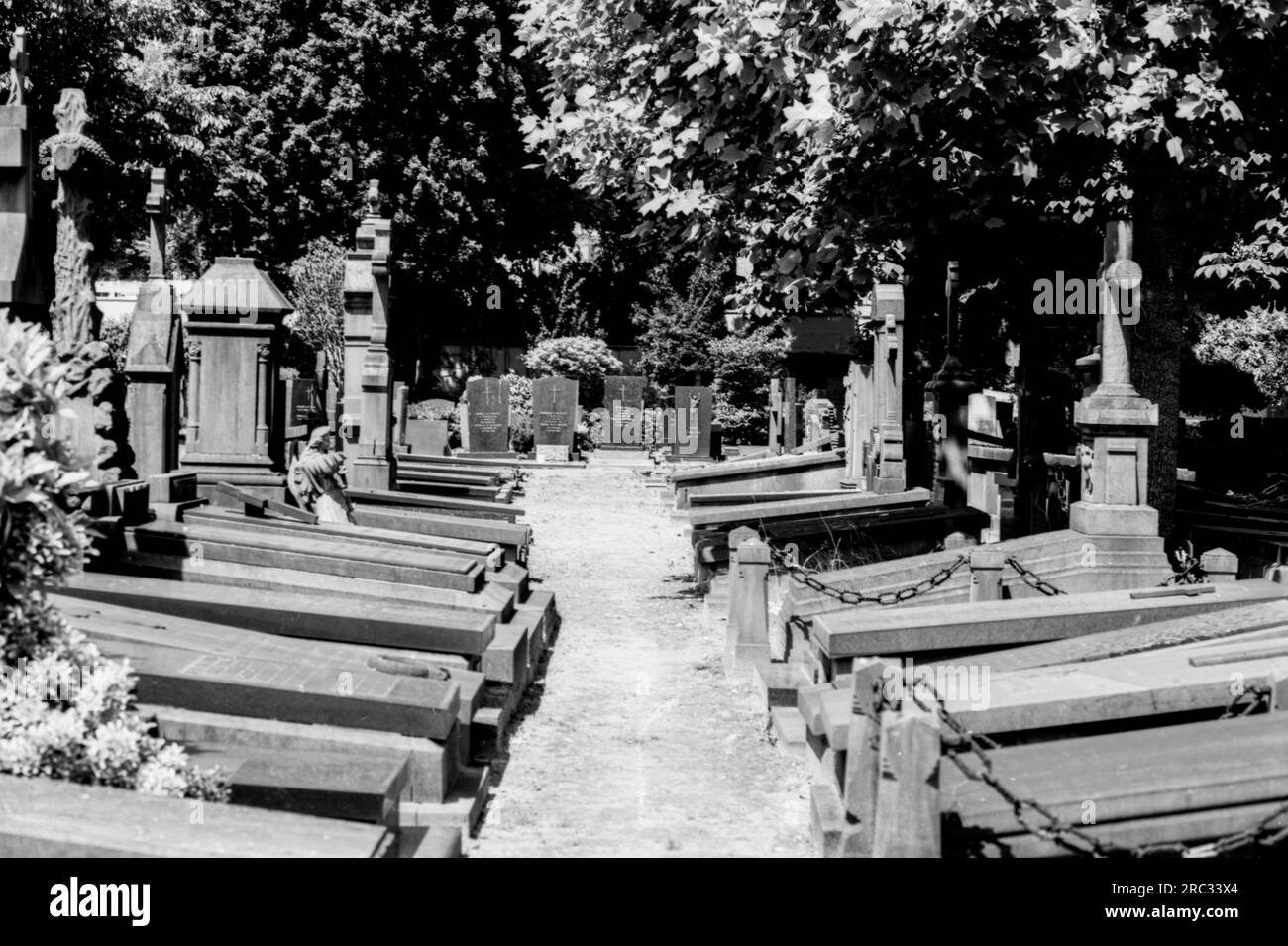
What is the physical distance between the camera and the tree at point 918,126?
1104 cm

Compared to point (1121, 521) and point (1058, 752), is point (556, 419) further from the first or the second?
point (1058, 752)

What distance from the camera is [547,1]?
14578mm

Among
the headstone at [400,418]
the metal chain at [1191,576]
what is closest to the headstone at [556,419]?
the headstone at [400,418]

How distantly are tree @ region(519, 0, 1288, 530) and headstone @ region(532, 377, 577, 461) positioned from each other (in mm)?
16756

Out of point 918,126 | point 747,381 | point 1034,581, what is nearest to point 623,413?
point 747,381

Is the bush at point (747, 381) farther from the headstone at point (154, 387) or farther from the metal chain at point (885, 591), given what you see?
the metal chain at point (885, 591)

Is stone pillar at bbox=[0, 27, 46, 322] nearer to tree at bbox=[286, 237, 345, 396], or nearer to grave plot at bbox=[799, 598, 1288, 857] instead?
grave plot at bbox=[799, 598, 1288, 857]

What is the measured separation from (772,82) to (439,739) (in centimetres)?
658

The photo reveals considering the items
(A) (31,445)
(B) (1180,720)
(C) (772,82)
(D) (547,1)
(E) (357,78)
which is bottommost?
(B) (1180,720)

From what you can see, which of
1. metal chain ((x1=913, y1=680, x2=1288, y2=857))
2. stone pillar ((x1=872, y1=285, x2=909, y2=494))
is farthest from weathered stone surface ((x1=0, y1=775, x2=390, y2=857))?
stone pillar ((x1=872, y1=285, x2=909, y2=494))

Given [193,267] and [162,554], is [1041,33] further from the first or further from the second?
[193,267]

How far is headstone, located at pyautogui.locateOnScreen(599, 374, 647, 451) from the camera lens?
36031mm

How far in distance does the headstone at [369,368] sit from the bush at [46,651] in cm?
1308
